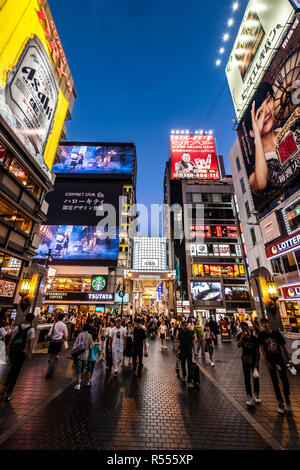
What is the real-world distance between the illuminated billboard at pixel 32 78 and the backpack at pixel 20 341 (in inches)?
447

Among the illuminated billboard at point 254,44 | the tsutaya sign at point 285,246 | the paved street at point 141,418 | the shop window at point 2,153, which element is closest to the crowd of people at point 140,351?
the paved street at point 141,418

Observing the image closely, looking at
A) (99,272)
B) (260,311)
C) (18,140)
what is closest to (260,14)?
(18,140)

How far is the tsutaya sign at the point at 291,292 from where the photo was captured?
13047mm

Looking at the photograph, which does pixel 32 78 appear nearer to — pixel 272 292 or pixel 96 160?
pixel 272 292

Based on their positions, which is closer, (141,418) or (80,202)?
(141,418)

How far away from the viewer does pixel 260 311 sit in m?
11.2

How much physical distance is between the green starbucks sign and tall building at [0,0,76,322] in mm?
17726

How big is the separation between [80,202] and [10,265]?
30121 millimetres

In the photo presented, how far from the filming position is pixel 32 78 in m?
12.6

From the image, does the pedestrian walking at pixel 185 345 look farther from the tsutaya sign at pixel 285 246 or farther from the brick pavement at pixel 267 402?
the tsutaya sign at pixel 285 246

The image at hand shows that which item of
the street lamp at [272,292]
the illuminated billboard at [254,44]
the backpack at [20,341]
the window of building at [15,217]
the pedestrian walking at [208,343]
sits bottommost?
the pedestrian walking at [208,343]

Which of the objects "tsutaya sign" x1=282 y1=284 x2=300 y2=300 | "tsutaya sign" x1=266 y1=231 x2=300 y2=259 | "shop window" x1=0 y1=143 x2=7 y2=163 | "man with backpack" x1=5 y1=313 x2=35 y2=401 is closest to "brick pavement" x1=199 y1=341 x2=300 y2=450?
"man with backpack" x1=5 y1=313 x2=35 y2=401

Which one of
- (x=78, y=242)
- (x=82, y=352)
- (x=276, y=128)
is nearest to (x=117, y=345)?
(x=82, y=352)

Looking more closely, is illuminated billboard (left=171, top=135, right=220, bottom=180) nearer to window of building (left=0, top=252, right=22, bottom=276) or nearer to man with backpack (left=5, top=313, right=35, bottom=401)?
window of building (left=0, top=252, right=22, bottom=276)
